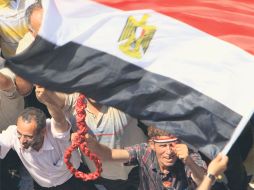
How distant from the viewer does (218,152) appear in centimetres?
314

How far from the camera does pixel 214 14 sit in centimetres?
346

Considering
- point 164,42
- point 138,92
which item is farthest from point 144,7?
point 138,92

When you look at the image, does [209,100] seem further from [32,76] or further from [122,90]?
[32,76]

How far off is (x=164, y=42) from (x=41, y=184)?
5.84 feet

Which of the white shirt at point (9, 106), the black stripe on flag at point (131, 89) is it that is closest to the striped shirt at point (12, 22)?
the white shirt at point (9, 106)

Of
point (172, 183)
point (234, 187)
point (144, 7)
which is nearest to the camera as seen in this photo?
point (144, 7)

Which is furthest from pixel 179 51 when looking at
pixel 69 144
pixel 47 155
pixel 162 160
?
pixel 47 155

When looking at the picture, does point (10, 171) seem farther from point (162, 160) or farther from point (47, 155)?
point (162, 160)

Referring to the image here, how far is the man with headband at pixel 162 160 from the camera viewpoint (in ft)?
12.4

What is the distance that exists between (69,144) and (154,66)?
4.19 ft

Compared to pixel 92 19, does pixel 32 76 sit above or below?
below

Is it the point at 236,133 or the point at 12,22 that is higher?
the point at 236,133

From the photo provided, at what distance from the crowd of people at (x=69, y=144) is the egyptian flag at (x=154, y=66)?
0.96ft

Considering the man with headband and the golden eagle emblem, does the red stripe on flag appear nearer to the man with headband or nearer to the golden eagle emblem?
the golden eagle emblem
